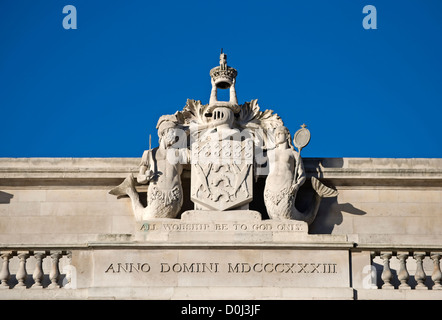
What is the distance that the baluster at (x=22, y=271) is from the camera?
20.5 meters

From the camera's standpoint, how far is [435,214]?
22.3m

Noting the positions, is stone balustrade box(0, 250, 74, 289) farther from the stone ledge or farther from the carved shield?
the stone ledge

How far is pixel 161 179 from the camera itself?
21.5 meters

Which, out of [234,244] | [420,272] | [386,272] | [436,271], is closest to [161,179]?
[234,244]

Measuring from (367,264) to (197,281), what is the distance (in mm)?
3315

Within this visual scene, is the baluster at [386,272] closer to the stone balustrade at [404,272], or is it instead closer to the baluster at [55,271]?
the stone balustrade at [404,272]

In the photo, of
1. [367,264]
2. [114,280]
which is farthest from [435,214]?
[114,280]

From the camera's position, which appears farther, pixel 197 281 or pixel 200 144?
pixel 200 144

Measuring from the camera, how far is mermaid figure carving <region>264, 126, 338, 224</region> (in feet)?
69.8

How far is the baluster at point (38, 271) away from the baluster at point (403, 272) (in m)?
6.92

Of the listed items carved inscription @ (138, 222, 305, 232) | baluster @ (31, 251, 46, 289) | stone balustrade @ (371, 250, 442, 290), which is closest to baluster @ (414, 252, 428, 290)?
stone balustrade @ (371, 250, 442, 290)
